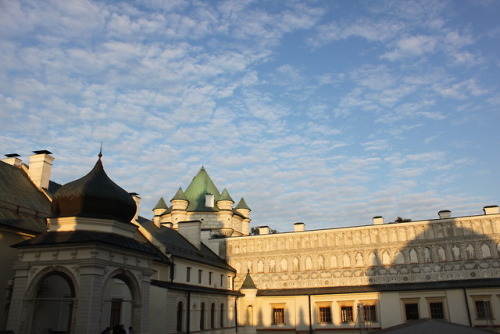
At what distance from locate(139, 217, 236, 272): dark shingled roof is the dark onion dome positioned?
34.0ft

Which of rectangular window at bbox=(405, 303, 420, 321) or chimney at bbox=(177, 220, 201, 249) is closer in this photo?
rectangular window at bbox=(405, 303, 420, 321)

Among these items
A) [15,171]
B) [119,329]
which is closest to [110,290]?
[119,329]

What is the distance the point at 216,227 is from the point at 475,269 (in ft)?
93.3

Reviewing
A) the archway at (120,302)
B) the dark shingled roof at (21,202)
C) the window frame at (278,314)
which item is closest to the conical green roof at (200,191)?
the window frame at (278,314)

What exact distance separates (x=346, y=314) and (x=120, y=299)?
833 inches

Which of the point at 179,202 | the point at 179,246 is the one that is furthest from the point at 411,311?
the point at 179,202

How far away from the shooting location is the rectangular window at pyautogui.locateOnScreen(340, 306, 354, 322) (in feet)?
123

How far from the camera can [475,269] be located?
1395 inches

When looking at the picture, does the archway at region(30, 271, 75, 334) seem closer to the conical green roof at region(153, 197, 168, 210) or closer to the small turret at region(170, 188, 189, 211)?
the small turret at region(170, 188, 189, 211)

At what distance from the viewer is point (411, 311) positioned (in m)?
35.7

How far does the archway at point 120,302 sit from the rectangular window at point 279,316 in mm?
18139

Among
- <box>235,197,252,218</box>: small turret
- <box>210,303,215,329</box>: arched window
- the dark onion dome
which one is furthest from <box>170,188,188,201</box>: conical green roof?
the dark onion dome

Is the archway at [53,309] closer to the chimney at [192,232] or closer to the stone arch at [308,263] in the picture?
the chimney at [192,232]

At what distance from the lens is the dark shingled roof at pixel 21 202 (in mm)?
22422
